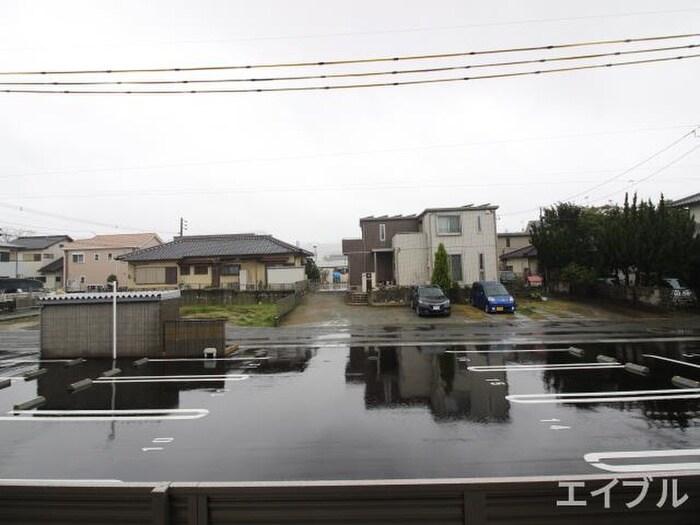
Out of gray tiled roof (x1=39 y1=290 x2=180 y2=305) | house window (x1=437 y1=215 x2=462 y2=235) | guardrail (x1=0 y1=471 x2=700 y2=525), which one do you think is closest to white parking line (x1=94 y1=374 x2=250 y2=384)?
gray tiled roof (x1=39 y1=290 x2=180 y2=305)

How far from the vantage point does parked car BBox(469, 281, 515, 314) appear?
22172 millimetres

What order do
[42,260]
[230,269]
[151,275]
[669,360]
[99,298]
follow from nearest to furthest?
1. [669,360]
2. [99,298]
3. [230,269]
4. [151,275]
5. [42,260]

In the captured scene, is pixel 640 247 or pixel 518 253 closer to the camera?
pixel 640 247

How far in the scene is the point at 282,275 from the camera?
33031 mm

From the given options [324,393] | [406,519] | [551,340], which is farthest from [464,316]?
[406,519]

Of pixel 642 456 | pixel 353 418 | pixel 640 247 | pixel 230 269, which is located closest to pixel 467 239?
pixel 640 247

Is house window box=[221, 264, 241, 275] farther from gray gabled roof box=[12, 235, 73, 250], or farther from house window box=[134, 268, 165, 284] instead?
gray gabled roof box=[12, 235, 73, 250]

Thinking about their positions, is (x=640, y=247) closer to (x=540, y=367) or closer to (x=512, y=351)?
(x=512, y=351)

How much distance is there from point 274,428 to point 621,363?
29.4 feet

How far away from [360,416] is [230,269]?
96.6 ft

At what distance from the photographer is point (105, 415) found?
7.34m

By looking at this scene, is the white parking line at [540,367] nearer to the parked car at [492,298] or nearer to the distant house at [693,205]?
the parked car at [492,298]

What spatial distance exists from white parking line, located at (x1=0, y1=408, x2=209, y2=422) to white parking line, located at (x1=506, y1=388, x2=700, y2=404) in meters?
5.76

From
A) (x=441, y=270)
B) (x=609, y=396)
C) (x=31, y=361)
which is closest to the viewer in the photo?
(x=609, y=396)
